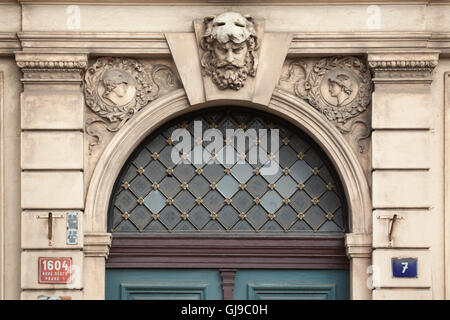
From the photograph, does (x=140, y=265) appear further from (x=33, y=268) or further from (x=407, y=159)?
(x=407, y=159)

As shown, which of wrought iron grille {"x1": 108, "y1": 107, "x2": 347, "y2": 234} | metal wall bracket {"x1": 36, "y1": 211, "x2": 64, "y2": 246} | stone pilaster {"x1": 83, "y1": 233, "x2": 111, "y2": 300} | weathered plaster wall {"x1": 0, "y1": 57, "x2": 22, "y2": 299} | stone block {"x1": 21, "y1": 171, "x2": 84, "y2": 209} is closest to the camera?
metal wall bracket {"x1": 36, "y1": 211, "x2": 64, "y2": 246}

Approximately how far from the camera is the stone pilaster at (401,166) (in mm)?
18719

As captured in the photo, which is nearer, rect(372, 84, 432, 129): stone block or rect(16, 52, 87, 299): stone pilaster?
rect(16, 52, 87, 299): stone pilaster

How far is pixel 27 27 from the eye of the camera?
19047 mm

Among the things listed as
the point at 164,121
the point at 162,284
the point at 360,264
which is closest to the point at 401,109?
the point at 360,264

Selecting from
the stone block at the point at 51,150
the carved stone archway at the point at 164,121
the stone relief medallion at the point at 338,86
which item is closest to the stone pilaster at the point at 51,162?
the stone block at the point at 51,150

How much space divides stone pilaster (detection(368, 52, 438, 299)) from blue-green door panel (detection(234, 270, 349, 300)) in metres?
0.73

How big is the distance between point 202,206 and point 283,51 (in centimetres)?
240

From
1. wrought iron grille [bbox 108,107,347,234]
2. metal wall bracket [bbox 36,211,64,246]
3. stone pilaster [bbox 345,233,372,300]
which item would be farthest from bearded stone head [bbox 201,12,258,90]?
metal wall bracket [bbox 36,211,64,246]

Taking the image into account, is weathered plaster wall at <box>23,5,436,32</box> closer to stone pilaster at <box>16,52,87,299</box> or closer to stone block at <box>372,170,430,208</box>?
stone pilaster at <box>16,52,87,299</box>

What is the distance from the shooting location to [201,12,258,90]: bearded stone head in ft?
61.7

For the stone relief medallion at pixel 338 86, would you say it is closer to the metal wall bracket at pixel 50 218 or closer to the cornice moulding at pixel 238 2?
the cornice moulding at pixel 238 2

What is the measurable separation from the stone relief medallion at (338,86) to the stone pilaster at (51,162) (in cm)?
309

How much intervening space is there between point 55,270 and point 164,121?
2528mm
